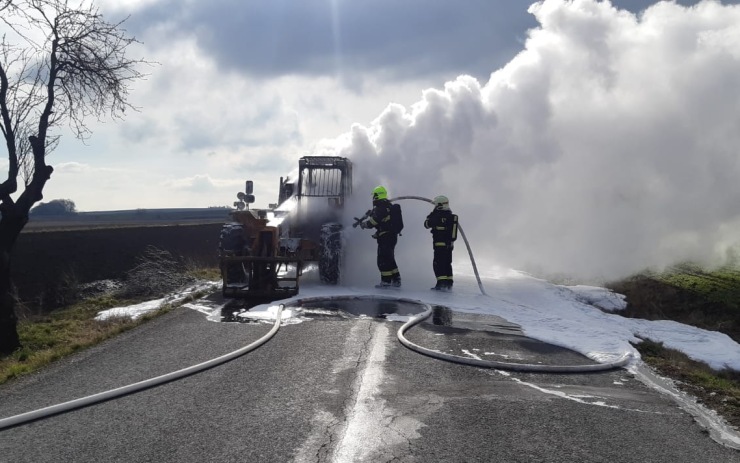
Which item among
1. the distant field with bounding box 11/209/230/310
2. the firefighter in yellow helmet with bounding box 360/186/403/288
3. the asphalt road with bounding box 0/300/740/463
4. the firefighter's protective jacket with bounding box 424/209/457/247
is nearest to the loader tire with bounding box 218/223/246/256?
the firefighter in yellow helmet with bounding box 360/186/403/288

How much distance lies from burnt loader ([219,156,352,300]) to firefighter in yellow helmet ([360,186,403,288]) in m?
0.91

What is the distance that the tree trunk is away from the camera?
995cm

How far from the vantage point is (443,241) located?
13.6 metres

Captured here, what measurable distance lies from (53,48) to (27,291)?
14.6 meters

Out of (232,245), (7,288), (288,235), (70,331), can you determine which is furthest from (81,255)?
(7,288)

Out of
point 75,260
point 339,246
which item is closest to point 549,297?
point 339,246

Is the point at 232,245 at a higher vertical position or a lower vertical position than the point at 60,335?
higher

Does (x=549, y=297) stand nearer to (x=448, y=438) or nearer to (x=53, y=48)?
(x=448, y=438)

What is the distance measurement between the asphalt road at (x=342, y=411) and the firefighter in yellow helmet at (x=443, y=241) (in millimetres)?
5340

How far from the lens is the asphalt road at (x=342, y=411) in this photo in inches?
182

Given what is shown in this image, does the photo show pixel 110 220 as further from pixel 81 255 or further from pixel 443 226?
pixel 443 226

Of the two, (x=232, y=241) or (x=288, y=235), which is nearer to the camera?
(x=232, y=241)

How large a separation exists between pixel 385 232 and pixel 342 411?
27.7ft

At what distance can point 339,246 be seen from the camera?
1379 centimetres
